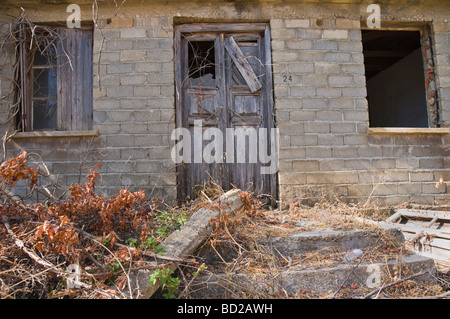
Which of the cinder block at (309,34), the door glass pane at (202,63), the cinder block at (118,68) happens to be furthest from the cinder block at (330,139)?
the cinder block at (118,68)

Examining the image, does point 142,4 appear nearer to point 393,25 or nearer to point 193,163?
point 193,163

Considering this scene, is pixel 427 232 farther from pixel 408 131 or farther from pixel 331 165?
Result: pixel 408 131

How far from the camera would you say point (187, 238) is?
2824 mm

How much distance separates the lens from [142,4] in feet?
16.3

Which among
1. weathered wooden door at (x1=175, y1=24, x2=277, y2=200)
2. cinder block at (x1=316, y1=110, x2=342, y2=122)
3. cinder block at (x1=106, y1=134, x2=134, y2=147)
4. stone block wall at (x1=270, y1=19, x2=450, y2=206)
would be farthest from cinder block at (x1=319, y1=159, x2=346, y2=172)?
cinder block at (x1=106, y1=134, x2=134, y2=147)

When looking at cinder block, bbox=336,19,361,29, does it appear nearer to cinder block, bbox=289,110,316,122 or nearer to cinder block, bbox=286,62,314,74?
cinder block, bbox=286,62,314,74

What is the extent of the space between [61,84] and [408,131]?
510cm

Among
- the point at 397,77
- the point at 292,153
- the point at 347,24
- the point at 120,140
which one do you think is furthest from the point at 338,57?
the point at 397,77

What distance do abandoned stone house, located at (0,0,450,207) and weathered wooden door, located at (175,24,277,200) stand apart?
2cm

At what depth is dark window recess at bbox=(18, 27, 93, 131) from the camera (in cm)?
500

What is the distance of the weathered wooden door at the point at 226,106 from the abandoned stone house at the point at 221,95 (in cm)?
2

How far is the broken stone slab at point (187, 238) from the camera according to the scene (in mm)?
2367

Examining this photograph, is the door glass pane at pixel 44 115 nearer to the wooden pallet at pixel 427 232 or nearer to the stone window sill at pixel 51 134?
the stone window sill at pixel 51 134

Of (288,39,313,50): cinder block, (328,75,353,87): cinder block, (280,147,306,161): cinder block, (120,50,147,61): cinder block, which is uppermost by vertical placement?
(288,39,313,50): cinder block
